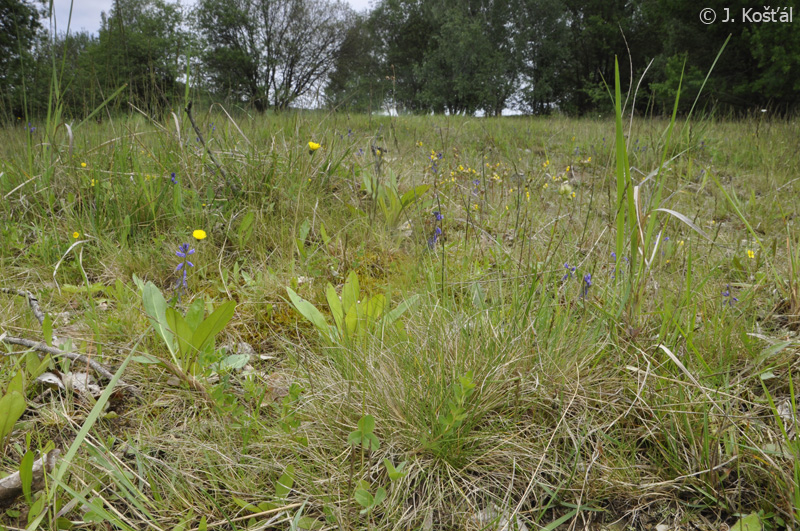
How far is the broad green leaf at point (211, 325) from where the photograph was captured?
4.32 ft

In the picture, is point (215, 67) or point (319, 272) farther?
point (215, 67)

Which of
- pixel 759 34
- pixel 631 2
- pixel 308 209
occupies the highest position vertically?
pixel 631 2

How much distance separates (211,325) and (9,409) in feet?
1.58

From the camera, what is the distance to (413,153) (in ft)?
13.4

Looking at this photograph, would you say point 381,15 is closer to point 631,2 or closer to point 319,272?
point 631,2

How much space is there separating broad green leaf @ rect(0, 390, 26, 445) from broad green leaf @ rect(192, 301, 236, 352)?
404 mm

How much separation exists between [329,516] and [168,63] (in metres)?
3.93

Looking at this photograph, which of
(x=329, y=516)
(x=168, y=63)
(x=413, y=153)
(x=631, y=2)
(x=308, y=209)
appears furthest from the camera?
(x=631, y=2)

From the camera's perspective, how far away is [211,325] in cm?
132

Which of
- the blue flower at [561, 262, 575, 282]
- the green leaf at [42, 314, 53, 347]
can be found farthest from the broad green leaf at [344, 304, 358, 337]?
the green leaf at [42, 314, 53, 347]

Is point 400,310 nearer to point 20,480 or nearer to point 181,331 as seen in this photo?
point 181,331

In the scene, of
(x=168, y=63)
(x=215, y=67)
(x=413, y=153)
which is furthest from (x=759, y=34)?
(x=215, y=67)

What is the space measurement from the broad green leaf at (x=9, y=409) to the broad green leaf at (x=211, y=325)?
1.32 ft

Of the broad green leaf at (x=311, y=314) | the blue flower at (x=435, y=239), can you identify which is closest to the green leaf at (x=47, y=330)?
the broad green leaf at (x=311, y=314)
